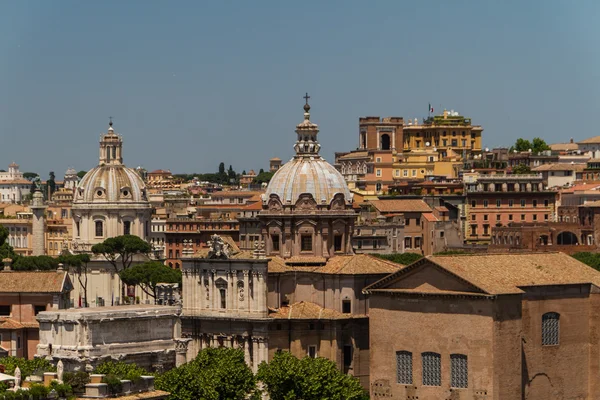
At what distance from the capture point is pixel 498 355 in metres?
Answer: 85.6

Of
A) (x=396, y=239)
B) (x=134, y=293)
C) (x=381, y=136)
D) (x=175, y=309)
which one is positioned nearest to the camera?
(x=175, y=309)

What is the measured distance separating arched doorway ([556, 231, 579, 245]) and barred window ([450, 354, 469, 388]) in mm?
52975

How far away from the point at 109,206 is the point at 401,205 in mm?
20928

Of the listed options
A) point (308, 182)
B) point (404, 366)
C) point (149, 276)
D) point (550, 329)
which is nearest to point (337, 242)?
point (308, 182)

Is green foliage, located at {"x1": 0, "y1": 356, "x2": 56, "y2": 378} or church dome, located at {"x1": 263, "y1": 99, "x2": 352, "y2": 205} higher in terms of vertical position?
church dome, located at {"x1": 263, "y1": 99, "x2": 352, "y2": 205}

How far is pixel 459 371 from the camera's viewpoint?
285ft

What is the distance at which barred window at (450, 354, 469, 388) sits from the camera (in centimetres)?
8650

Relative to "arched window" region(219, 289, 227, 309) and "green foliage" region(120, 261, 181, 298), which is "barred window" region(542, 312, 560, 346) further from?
"green foliage" region(120, 261, 181, 298)

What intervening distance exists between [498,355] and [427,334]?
351 cm

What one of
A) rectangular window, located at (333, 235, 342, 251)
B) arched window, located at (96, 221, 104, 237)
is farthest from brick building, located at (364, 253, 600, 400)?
arched window, located at (96, 221, 104, 237)

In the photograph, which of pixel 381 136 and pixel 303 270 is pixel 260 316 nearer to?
pixel 303 270

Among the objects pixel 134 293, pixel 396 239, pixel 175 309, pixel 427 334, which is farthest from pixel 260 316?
pixel 396 239

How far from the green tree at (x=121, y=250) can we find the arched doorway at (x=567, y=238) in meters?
27.9

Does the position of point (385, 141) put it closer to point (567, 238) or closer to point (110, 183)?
point (110, 183)
